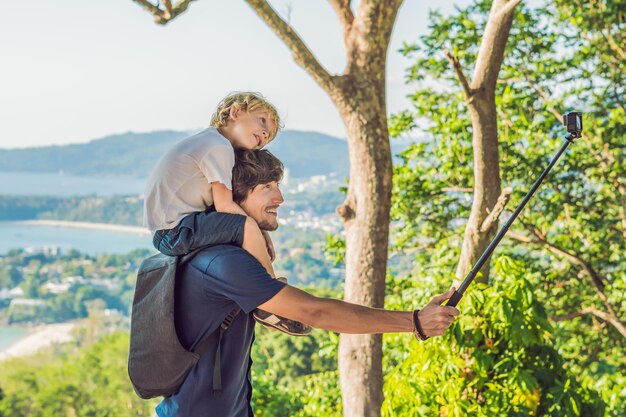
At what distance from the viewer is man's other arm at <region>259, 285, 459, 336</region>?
4.28ft

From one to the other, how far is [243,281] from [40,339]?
33459 millimetres

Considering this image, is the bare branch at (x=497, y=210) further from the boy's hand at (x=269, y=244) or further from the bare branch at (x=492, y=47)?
the boy's hand at (x=269, y=244)

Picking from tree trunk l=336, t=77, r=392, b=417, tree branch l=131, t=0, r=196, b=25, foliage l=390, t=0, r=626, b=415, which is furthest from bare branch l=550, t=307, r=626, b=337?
tree branch l=131, t=0, r=196, b=25

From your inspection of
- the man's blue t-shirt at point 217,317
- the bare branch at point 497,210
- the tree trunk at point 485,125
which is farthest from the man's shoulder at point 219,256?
the tree trunk at point 485,125

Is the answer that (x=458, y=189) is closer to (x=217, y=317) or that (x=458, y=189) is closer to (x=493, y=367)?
(x=493, y=367)

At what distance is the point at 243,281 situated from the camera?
4.21ft

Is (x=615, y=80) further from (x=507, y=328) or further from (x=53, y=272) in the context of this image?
(x=53, y=272)

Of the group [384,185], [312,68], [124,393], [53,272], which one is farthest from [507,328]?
[53,272]

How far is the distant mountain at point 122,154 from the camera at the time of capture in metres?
33.4

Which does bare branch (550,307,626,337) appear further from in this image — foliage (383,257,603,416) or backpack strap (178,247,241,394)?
backpack strap (178,247,241,394)

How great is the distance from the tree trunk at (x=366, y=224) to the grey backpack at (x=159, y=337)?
2.21 meters

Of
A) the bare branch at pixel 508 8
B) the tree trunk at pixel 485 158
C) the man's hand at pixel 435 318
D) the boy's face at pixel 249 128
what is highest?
the bare branch at pixel 508 8

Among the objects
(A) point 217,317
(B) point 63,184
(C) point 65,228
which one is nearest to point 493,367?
(A) point 217,317

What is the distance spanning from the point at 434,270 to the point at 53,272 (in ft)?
122
